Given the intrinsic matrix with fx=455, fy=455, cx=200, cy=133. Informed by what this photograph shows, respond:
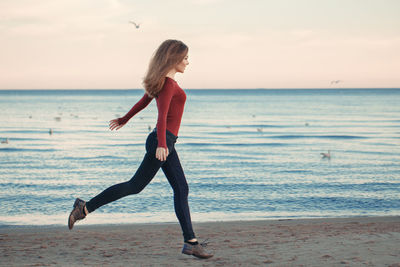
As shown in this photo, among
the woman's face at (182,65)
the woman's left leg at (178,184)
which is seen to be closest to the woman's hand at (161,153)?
the woman's left leg at (178,184)

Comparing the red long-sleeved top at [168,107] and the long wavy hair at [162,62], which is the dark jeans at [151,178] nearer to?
the red long-sleeved top at [168,107]

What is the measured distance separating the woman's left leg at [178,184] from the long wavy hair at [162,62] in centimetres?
64

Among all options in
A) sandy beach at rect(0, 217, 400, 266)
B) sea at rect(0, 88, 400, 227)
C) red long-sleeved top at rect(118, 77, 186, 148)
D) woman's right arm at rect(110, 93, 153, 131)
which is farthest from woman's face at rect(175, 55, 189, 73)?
sea at rect(0, 88, 400, 227)

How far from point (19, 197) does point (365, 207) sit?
7.80m

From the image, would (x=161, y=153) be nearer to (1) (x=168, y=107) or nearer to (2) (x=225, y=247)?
(1) (x=168, y=107)

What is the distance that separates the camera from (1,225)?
26.6 ft

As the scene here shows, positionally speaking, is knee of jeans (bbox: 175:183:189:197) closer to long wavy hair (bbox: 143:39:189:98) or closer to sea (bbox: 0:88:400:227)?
long wavy hair (bbox: 143:39:189:98)

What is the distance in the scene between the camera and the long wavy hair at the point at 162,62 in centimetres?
410

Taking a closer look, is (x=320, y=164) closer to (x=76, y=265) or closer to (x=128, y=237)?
(x=128, y=237)

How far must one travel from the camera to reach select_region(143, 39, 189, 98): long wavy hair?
4.10 meters

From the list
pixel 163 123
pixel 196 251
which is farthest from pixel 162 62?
pixel 196 251

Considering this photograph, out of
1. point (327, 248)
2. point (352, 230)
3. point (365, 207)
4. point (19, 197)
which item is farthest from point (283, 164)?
point (327, 248)

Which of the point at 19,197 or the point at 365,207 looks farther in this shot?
the point at 19,197

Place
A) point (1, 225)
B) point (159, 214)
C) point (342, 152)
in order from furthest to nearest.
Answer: point (342, 152), point (159, 214), point (1, 225)
